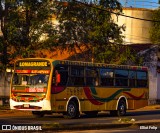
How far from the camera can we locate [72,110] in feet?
79.8

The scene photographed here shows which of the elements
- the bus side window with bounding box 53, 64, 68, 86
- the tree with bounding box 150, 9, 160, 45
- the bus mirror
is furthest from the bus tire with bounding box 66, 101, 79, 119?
the tree with bounding box 150, 9, 160, 45

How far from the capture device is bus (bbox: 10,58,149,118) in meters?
23.1

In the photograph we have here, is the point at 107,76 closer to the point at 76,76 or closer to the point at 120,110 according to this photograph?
the point at 120,110

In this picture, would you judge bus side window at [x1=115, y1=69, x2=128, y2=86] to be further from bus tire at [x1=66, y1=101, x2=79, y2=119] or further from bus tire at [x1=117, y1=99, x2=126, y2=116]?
bus tire at [x1=66, y1=101, x2=79, y2=119]

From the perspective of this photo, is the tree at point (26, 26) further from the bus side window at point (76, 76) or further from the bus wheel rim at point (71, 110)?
the bus wheel rim at point (71, 110)

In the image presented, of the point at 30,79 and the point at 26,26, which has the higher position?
the point at 26,26

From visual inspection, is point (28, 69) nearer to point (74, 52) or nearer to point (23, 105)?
point (23, 105)

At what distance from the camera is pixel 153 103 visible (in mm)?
45281

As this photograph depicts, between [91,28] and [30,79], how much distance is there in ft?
36.4

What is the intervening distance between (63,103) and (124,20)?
31507 millimetres

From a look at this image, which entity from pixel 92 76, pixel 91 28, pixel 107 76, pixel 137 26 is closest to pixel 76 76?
pixel 92 76

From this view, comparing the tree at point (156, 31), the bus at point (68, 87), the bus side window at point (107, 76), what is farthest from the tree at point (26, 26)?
the tree at point (156, 31)

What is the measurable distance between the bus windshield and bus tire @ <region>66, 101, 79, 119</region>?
6.42ft

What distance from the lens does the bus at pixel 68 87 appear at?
23125 mm
